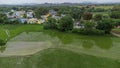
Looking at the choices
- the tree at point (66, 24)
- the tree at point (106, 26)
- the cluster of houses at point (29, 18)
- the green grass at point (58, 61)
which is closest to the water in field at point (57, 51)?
the green grass at point (58, 61)

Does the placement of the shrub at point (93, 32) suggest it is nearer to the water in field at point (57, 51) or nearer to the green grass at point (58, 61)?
the water in field at point (57, 51)

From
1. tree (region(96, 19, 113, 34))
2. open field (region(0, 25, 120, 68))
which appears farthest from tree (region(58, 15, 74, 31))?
tree (region(96, 19, 113, 34))

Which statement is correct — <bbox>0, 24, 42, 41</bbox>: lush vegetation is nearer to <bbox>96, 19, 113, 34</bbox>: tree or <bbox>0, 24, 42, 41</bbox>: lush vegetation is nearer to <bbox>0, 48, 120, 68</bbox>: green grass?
<bbox>0, 48, 120, 68</bbox>: green grass

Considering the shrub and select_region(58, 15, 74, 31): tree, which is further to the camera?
select_region(58, 15, 74, 31): tree

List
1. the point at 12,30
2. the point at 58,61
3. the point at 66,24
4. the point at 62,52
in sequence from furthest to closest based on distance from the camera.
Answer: the point at 12,30 → the point at 66,24 → the point at 62,52 → the point at 58,61

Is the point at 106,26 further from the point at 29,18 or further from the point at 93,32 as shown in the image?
the point at 29,18

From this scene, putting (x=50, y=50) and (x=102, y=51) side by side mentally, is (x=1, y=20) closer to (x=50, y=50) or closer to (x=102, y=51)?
(x=50, y=50)

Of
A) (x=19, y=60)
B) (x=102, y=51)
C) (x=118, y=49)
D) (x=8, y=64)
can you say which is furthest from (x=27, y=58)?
(x=118, y=49)

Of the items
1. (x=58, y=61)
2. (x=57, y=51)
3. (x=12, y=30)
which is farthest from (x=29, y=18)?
(x=58, y=61)
